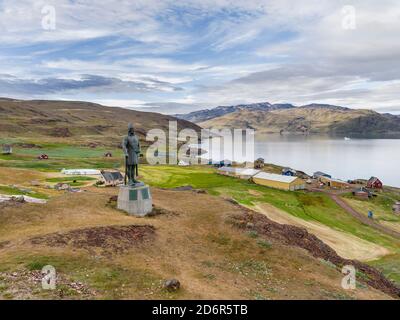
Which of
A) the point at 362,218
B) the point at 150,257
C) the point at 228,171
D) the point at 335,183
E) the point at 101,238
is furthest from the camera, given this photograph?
the point at 228,171

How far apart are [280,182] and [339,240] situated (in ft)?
128

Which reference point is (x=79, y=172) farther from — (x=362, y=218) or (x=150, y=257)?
(x=362, y=218)

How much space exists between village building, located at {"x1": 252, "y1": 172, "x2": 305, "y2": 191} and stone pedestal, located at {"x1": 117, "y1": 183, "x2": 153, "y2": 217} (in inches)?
2394

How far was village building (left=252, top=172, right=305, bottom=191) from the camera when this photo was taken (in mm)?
85500

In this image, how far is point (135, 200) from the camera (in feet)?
95.5

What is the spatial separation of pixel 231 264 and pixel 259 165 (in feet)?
360

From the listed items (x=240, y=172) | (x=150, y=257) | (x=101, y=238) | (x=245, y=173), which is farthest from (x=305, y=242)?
(x=240, y=172)

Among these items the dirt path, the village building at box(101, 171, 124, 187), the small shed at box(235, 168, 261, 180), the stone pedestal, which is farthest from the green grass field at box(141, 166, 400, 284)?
the stone pedestal

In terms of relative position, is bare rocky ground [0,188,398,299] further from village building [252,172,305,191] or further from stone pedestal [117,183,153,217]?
village building [252,172,305,191]

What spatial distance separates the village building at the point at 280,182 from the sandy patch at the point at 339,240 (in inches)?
1073

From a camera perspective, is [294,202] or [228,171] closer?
[294,202]

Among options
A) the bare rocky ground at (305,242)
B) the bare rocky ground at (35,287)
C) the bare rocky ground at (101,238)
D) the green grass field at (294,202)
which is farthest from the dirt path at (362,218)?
the bare rocky ground at (35,287)

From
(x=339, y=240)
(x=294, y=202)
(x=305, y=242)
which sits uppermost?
(x=305, y=242)
